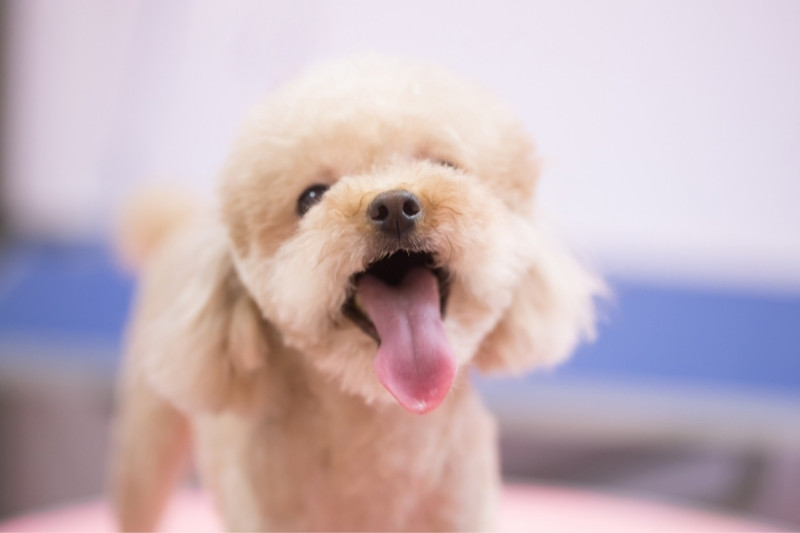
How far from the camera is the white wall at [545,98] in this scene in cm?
91

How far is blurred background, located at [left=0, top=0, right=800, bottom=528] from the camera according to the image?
0.95m

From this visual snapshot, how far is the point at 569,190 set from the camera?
127 cm

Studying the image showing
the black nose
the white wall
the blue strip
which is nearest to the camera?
the black nose

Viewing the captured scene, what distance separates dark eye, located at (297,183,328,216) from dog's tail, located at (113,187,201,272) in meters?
0.40

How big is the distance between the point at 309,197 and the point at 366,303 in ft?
0.26

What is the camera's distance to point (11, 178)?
1.77 meters

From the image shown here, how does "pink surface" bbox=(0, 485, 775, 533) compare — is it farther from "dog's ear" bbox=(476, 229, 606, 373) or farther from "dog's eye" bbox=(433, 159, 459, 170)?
"dog's eye" bbox=(433, 159, 459, 170)

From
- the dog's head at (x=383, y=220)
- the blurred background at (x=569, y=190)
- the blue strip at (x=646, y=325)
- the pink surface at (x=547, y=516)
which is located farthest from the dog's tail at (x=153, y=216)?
the blue strip at (x=646, y=325)

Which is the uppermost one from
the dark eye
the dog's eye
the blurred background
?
the blurred background

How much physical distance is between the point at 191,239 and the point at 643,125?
2.06 feet

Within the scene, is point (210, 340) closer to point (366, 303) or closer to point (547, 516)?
point (366, 303)

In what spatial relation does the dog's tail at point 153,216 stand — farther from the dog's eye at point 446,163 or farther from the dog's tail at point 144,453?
the dog's eye at point 446,163

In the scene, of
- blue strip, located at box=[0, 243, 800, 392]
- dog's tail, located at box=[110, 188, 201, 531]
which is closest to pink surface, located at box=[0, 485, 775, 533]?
dog's tail, located at box=[110, 188, 201, 531]

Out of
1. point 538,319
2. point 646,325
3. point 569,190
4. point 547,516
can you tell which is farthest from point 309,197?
point 646,325
